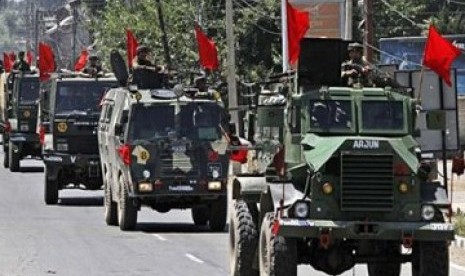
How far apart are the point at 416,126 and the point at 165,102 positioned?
364 inches

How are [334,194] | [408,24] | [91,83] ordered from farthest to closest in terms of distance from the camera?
1. [408,24]
2. [91,83]
3. [334,194]

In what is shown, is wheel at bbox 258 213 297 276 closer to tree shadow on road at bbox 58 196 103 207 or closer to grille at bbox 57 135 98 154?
grille at bbox 57 135 98 154

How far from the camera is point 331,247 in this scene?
16.0 metres

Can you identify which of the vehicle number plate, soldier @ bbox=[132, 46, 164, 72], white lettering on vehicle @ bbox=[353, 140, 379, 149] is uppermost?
soldier @ bbox=[132, 46, 164, 72]

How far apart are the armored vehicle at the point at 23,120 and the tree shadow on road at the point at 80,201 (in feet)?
27.3

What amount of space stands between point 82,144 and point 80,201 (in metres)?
2.58

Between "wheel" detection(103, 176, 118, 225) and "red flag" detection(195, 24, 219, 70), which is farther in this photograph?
"red flag" detection(195, 24, 219, 70)

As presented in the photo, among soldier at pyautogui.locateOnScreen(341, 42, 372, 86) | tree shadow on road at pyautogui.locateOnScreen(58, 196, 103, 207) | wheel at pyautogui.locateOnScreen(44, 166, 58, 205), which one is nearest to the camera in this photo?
soldier at pyautogui.locateOnScreen(341, 42, 372, 86)

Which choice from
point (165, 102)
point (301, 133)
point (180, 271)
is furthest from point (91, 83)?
point (301, 133)

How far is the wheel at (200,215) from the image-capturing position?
1053 inches

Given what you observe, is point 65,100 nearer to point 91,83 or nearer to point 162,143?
point 91,83

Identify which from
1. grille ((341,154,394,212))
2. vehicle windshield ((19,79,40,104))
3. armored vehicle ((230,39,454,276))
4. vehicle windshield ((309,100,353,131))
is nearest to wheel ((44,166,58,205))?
vehicle windshield ((19,79,40,104))

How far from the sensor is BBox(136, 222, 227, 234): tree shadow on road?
26031mm

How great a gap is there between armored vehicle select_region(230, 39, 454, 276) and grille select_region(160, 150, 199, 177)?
797 cm
